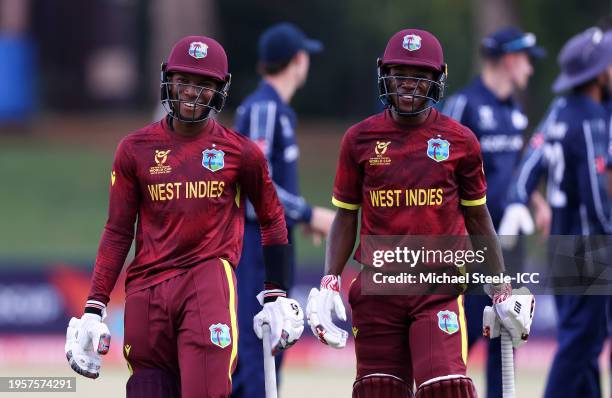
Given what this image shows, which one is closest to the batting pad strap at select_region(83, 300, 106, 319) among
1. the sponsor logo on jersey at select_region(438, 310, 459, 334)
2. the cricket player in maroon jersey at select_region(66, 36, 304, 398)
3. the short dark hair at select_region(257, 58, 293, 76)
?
the cricket player in maroon jersey at select_region(66, 36, 304, 398)

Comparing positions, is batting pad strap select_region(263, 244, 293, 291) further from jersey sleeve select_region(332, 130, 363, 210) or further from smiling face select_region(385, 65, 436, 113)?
smiling face select_region(385, 65, 436, 113)

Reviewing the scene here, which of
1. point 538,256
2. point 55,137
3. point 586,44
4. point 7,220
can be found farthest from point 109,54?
point 586,44

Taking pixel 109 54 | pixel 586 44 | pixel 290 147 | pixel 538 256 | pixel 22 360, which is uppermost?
pixel 109 54

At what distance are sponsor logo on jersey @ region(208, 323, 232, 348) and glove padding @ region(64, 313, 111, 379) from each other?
472mm

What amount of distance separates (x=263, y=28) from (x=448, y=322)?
22128mm

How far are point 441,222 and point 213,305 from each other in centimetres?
109

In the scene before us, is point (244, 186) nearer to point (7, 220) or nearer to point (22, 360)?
point (22, 360)

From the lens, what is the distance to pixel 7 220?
898 inches

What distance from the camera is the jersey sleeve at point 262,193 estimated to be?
21.8ft

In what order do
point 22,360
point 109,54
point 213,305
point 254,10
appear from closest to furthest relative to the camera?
point 213,305 < point 22,360 < point 254,10 < point 109,54

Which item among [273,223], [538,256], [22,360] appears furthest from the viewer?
[22,360]

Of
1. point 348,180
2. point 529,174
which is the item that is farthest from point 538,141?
point 348,180

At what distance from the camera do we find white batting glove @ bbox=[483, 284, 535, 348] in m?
6.64

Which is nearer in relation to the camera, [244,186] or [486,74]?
[244,186]
